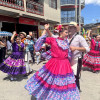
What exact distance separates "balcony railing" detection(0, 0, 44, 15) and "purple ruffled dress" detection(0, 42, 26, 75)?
6890 millimetres

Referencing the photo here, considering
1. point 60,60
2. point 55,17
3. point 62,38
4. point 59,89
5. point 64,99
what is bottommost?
point 64,99

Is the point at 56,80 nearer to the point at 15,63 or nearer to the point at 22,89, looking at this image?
the point at 22,89

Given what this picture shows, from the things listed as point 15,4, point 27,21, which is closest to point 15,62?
point 15,4

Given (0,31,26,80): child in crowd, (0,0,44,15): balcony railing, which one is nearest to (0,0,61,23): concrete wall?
(0,0,44,15): balcony railing

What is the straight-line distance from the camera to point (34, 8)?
13.7m

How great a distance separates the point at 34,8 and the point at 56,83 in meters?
12.8

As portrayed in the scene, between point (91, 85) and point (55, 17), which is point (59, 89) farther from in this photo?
point (55, 17)

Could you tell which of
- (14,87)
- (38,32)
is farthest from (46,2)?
(14,87)

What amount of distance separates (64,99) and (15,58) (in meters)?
2.63

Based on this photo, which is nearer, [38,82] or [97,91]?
[38,82]

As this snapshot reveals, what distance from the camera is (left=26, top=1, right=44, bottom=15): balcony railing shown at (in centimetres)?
1247

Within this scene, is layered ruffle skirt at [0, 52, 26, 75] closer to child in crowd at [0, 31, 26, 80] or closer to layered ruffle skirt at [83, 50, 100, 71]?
child in crowd at [0, 31, 26, 80]

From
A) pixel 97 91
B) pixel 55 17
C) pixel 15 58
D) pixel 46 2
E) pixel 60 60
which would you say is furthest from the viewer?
pixel 55 17

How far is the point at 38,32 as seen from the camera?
1495 centimetres
